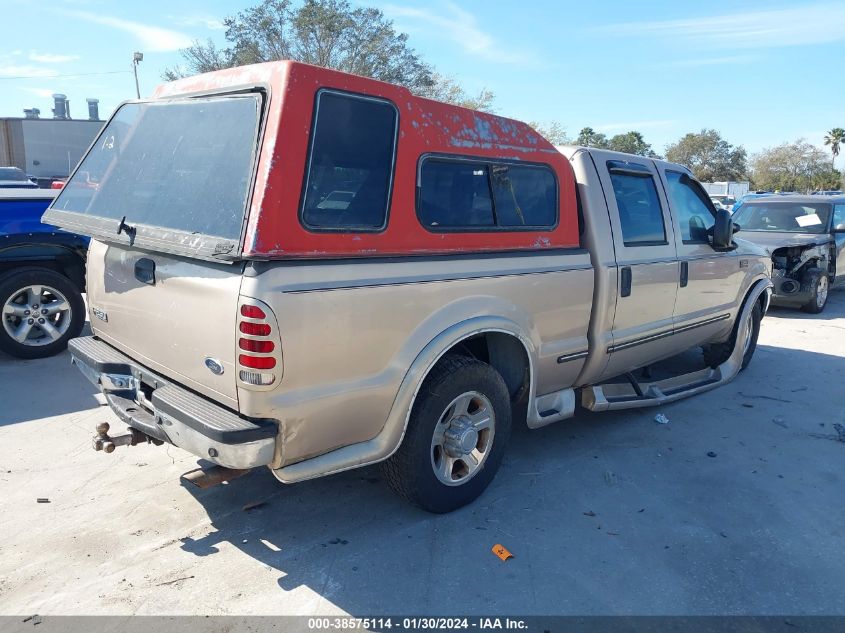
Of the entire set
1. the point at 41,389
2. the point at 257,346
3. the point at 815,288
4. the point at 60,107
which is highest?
the point at 60,107

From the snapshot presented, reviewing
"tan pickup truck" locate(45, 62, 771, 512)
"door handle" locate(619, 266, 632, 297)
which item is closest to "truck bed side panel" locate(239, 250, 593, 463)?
"tan pickup truck" locate(45, 62, 771, 512)

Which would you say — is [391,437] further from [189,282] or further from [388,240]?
[189,282]

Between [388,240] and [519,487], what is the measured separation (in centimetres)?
186

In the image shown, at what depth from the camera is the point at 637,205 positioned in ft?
15.1

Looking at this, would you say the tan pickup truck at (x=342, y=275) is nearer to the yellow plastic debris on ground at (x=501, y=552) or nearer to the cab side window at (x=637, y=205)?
the cab side window at (x=637, y=205)

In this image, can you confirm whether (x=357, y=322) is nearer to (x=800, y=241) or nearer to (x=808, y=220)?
(x=800, y=241)

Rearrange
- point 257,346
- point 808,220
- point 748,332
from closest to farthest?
point 257,346 → point 748,332 → point 808,220

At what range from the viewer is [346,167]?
9.33ft

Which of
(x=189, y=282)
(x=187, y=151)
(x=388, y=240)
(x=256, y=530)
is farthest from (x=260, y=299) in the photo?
(x=256, y=530)

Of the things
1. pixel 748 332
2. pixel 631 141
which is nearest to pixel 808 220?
pixel 748 332

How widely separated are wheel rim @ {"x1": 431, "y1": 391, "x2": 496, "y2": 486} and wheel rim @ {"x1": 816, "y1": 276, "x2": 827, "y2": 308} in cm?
824

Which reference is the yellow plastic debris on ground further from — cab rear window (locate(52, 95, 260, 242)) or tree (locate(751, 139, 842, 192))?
tree (locate(751, 139, 842, 192))

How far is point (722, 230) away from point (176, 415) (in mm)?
4426

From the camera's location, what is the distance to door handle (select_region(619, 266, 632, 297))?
425cm
